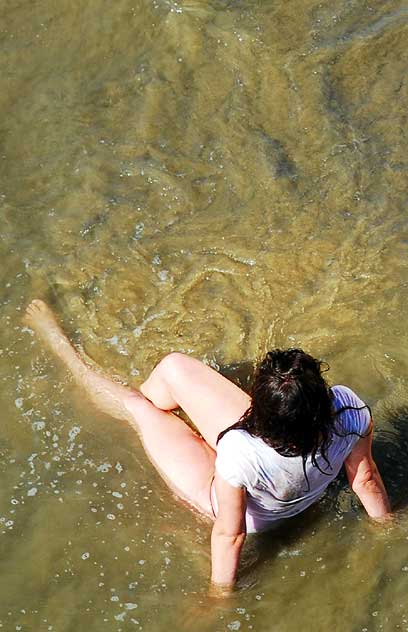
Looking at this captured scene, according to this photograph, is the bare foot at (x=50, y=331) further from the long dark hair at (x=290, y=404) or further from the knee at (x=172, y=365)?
the long dark hair at (x=290, y=404)

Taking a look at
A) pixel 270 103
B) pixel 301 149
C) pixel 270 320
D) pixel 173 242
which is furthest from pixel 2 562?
pixel 270 103

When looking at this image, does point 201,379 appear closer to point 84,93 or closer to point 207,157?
point 207,157

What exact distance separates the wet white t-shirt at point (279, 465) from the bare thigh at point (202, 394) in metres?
0.43

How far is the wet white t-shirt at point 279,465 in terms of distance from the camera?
334 centimetres

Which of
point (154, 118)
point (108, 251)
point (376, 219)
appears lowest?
point (376, 219)

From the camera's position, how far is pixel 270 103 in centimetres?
639

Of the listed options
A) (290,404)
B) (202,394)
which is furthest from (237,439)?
(202,394)

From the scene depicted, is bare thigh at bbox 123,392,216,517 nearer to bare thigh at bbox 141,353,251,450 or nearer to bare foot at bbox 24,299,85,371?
bare thigh at bbox 141,353,251,450

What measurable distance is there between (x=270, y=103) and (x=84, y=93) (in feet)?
4.50

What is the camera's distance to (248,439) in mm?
3336

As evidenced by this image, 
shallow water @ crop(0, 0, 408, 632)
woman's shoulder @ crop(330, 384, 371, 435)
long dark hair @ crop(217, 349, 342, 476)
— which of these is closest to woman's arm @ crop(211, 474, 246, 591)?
shallow water @ crop(0, 0, 408, 632)

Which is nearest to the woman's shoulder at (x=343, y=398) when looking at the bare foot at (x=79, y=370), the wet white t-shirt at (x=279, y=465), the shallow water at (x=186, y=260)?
Result: the wet white t-shirt at (x=279, y=465)

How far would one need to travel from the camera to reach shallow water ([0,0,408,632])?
12.6 feet

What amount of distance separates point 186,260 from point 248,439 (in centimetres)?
224
